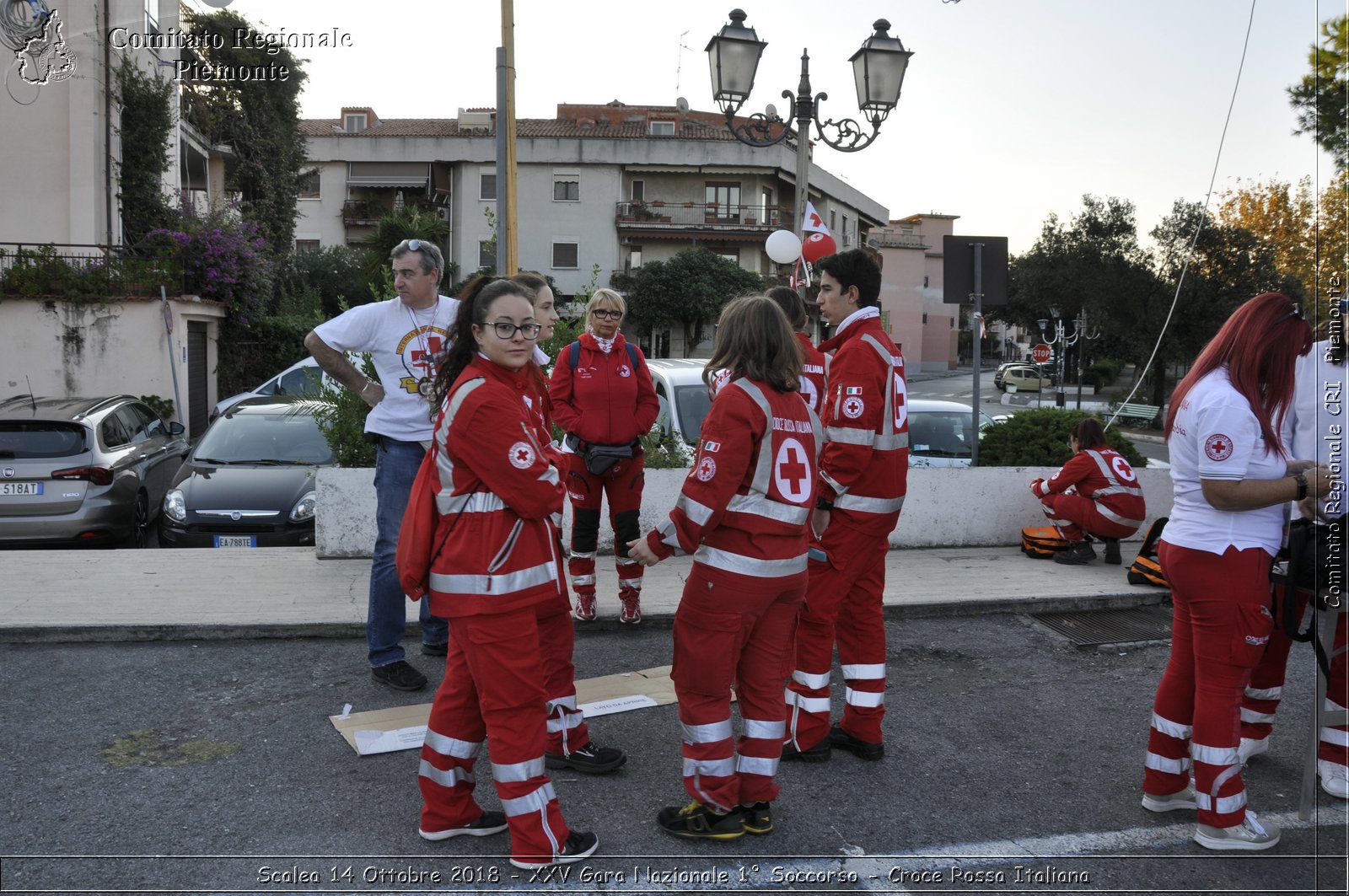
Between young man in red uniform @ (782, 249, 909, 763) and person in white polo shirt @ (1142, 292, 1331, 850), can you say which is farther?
young man in red uniform @ (782, 249, 909, 763)

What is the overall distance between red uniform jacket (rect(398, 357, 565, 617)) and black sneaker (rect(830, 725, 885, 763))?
174 cm

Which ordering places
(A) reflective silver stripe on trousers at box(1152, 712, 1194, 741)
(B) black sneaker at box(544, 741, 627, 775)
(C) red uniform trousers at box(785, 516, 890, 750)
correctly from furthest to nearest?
(C) red uniform trousers at box(785, 516, 890, 750) < (B) black sneaker at box(544, 741, 627, 775) < (A) reflective silver stripe on trousers at box(1152, 712, 1194, 741)

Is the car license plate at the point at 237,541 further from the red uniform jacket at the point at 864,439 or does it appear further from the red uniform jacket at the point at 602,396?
the red uniform jacket at the point at 864,439

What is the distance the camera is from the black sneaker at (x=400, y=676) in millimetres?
5043

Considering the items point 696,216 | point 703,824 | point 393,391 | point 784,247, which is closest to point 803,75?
point 784,247

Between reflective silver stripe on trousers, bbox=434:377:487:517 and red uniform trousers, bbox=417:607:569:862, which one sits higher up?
reflective silver stripe on trousers, bbox=434:377:487:517

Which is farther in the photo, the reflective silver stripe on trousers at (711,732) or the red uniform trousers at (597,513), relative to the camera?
the red uniform trousers at (597,513)

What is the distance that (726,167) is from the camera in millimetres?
51438

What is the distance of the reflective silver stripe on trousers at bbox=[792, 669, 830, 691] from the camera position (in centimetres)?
434

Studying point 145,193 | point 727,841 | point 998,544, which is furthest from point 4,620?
point 145,193

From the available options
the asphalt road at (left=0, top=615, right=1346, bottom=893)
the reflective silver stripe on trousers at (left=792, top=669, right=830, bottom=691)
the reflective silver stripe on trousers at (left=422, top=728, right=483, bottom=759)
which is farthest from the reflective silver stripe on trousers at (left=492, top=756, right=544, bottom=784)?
the reflective silver stripe on trousers at (left=792, top=669, right=830, bottom=691)

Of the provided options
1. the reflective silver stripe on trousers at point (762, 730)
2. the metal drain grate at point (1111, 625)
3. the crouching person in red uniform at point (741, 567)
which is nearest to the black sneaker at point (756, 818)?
the crouching person in red uniform at point (741, 567)

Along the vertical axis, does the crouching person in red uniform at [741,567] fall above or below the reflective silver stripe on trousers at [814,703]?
above

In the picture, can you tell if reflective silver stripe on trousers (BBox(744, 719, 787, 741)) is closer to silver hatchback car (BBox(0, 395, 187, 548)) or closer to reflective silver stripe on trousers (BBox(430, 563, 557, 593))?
reflective silver stripe on trousers (BBox(430, 563, 557, 593))
